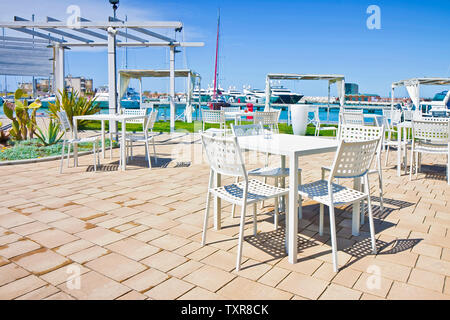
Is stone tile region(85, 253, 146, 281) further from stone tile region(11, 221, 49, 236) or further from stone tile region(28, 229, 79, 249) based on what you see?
stone tile region(11, 221, 49, 236)

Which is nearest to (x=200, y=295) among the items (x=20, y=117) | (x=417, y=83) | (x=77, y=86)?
(x=20, y=117)

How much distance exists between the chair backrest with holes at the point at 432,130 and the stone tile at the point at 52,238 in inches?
176

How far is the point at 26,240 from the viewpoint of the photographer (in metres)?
2.74

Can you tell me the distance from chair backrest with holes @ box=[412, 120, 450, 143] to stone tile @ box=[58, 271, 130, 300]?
4.40 metres

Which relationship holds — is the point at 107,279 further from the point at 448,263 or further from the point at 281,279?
the point at 448,263

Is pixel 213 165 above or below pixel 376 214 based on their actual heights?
above

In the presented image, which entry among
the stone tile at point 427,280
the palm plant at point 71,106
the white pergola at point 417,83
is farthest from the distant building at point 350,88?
the stone tile at point 427,280

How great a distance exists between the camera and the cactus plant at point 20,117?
7273 millimetres

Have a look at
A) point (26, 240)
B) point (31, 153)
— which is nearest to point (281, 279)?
point (26, 240)

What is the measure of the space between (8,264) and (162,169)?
3415mm

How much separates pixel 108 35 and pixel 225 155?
686 cm

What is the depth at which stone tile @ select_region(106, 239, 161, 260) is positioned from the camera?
2.50 meters

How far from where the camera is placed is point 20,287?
2039 mm

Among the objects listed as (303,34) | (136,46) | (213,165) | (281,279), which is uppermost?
(303,34)
